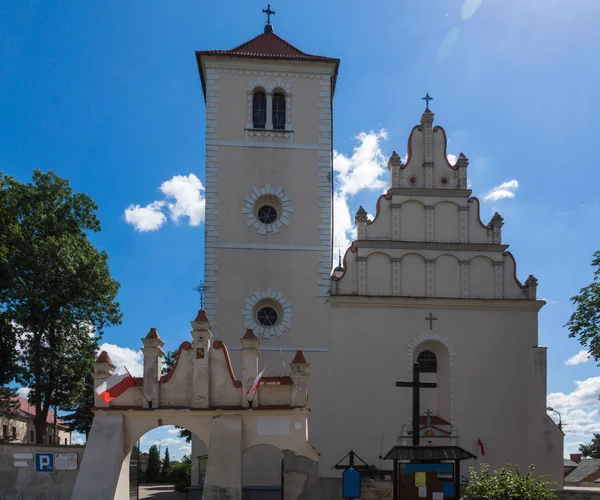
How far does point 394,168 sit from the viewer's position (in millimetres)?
24297

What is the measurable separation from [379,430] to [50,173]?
54.9 feet

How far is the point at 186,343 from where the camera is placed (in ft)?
52.8

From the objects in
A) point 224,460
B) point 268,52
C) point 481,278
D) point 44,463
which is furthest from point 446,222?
point 44,463

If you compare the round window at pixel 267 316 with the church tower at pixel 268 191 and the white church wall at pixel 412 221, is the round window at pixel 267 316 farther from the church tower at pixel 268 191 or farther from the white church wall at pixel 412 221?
the white church wall at pixel 412 221

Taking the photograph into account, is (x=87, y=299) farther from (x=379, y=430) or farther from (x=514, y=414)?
(x=514, y=414)

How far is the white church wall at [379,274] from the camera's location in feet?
77.1

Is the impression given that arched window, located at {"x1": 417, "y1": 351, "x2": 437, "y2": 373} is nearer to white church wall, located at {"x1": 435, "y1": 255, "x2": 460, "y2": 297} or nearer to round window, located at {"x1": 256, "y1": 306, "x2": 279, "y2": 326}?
white church wall, located at {"x1": 435, "y1": 255, "x2": 460, "y2": 297}

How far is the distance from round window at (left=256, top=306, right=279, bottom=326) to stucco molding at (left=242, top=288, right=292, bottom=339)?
0.25m

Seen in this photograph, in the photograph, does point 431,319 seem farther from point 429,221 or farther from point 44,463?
point 44,463

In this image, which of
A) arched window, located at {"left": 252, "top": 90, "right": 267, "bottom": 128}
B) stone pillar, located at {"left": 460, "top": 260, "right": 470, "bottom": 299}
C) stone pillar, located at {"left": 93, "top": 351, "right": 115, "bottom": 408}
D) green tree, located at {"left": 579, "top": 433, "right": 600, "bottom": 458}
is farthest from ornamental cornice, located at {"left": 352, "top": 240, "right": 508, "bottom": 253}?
green tree, located at {"left": 579, "top": 433, "right": 600, "bottom": 458}

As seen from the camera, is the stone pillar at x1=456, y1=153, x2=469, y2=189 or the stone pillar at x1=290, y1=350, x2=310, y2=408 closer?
the stone pillar at x1=290, y1=350, x2=310, y2=408

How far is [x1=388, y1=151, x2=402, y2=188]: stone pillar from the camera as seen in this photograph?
24.2 m

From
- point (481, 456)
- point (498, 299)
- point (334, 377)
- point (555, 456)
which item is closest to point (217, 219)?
point (334, 377)

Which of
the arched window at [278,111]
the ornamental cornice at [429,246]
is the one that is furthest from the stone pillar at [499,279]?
the arched window at [278,111]
